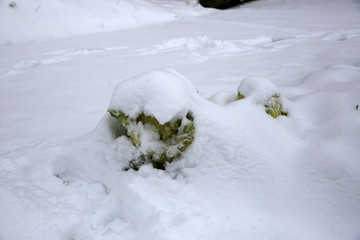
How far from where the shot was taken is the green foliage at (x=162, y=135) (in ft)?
4.37

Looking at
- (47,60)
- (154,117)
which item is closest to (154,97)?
(154,117)

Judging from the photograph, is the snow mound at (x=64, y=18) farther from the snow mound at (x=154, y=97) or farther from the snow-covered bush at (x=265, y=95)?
the snow-covered bush at (x=265, y=95)

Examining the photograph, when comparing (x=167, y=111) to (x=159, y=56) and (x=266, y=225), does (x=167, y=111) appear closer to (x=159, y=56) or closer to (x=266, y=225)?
(x=266, y=225)

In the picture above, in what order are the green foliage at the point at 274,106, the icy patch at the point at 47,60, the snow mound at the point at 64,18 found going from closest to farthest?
the green foliage at the point at 274,106, the icy patch at the point at 47,60, the snow mound at the point at 64,18

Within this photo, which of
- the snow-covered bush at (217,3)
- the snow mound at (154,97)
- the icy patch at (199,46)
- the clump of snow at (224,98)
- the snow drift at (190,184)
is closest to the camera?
the snow drift at (190,184)

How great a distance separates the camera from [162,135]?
1.38m

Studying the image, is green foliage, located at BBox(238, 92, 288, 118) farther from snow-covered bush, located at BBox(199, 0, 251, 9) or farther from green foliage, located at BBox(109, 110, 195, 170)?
snow-covered bush, located at BBox(199, 0, 251, 9)

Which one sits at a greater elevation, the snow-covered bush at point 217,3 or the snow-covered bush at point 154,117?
the snow-covered bush at point 217,3

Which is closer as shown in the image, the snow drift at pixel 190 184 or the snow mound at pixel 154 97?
the snow drift at pixel 190 184

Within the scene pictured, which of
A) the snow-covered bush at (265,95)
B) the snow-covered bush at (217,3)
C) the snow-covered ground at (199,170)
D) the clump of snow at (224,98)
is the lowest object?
the snow-covered ground at (199,170)

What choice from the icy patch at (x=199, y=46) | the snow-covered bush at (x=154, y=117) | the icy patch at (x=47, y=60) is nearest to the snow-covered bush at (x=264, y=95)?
the snow-covered bush at (x=154, y=117)

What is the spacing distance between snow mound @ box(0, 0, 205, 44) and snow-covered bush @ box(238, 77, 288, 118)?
5067mm

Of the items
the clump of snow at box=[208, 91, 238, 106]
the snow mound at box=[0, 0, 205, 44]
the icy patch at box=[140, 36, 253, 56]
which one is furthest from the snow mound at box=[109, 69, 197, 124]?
the snow mound at box=[0, 0, 205, 44]

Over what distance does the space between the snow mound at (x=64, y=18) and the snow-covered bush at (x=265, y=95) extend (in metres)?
5.07
